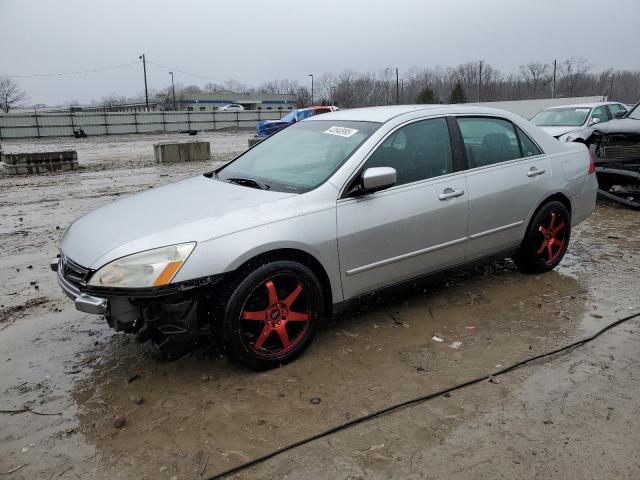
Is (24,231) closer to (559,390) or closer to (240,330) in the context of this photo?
(240,330)

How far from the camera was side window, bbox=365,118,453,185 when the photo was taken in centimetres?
383

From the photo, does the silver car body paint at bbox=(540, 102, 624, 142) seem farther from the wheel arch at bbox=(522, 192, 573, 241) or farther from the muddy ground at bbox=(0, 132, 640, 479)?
the muddy ground at bbox=(0, 132, 640, 479)

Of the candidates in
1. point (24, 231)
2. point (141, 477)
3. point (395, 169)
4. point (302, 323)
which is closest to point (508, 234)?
point (395, 169)

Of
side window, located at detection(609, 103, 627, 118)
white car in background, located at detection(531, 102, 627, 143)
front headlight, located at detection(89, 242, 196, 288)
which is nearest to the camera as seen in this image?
front headlight, located at detection(89, 242, 196, 288)

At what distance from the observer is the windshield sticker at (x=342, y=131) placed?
13.1 ft

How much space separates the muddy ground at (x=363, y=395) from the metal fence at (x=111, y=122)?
120 ft

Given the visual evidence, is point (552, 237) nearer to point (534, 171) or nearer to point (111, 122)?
point (534, 171)

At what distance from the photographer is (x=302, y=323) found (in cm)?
344

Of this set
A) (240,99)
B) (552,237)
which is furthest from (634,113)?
(240,99)

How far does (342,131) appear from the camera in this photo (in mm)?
4102

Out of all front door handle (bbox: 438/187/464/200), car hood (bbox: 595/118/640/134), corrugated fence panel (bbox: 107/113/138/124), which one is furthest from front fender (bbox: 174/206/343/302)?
corrugated fence panel (bbox: 107/113/138/124)

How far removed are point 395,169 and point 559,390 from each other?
5.97 feet

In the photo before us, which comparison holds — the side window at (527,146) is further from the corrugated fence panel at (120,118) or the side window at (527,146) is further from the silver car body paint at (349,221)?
the corrugated fence panel at (120,118)

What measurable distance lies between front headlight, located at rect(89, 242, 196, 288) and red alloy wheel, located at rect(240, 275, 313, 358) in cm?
50
